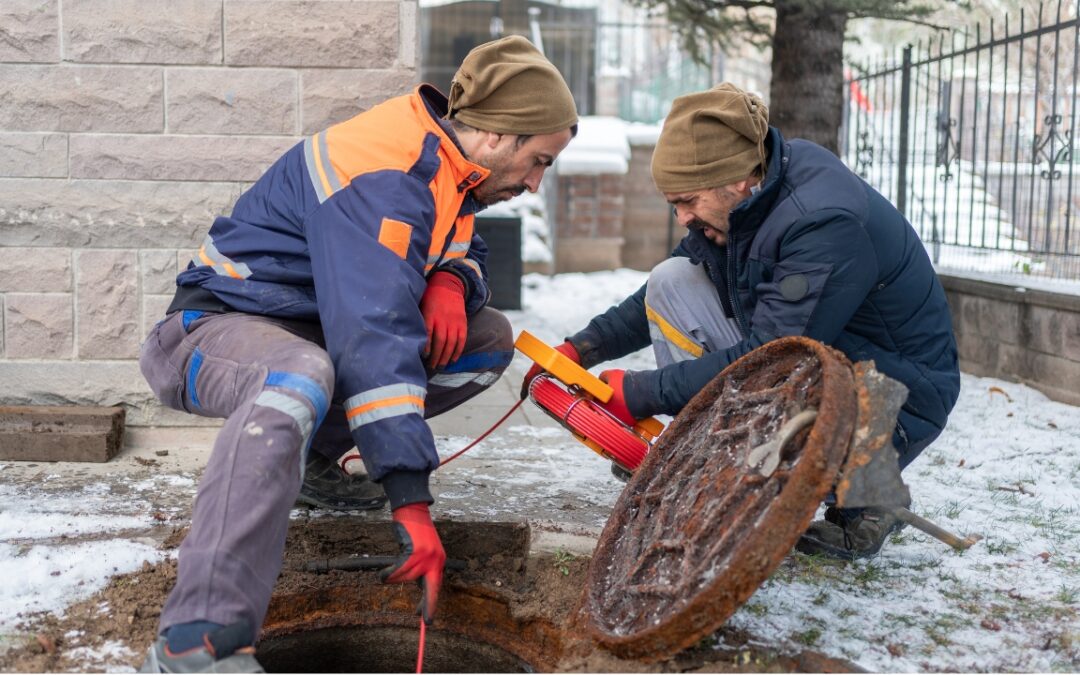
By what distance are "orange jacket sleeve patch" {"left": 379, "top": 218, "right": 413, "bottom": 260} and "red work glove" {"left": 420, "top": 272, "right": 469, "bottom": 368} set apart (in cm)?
28

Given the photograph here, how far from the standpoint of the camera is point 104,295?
3.79 metres

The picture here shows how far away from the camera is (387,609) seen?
9.05 feet

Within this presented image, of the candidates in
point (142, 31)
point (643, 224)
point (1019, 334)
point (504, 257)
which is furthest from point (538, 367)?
point (643, 224)

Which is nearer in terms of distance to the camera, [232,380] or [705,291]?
[232,380]

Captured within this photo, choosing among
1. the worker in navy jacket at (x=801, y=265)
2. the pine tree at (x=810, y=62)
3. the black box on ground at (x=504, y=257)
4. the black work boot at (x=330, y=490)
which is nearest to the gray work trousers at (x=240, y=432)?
the black work boot at (x=330, y=490)

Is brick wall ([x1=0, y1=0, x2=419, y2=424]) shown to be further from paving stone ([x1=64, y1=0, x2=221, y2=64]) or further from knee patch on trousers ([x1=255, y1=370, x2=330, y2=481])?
knee patch on trousers ([x1=255, y1=370, x2=330, y2=481])

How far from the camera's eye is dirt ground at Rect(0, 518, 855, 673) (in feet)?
7.01

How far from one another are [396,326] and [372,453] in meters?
0.29

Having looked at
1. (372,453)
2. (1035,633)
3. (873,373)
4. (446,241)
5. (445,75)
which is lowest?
(1035,633)

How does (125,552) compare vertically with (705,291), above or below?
below

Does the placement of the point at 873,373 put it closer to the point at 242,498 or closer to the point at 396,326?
the point at 396,326

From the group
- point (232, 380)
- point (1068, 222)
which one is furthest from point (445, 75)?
point (232, 380)

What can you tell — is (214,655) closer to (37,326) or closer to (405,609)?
(405,609)

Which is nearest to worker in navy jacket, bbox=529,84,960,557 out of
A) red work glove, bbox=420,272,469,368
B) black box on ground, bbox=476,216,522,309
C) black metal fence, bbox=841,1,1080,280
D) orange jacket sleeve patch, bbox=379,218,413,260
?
red work glove, bbox=420,272,469,368
